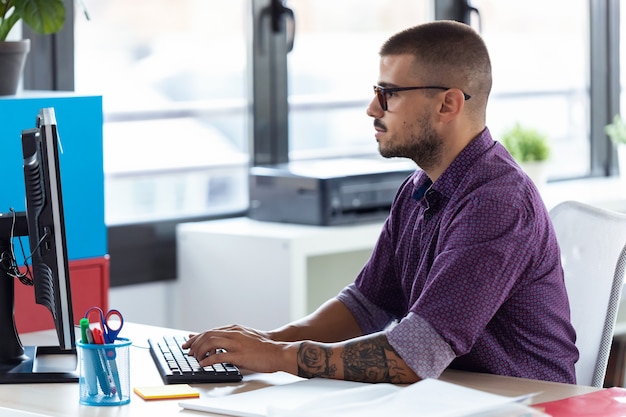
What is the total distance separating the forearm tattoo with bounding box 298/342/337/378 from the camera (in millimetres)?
1914

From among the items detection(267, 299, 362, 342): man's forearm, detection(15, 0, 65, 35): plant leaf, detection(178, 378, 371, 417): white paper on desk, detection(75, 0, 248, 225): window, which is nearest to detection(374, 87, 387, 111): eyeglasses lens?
detection(267, 299, 362, 342): man's forearm

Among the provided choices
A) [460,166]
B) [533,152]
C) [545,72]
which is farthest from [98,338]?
[545,72]

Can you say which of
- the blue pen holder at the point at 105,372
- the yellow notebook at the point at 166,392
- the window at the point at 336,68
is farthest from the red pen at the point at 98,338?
the window at the point at 336,68

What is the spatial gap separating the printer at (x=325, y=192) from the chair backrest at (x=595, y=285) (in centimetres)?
141

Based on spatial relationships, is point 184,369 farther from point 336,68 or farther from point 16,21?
point 336,68

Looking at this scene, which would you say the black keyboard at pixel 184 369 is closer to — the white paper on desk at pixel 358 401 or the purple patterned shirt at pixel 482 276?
the white paper on desk at pixel 358 401

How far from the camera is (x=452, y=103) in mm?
2125

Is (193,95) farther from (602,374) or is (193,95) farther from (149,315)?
(602,374)

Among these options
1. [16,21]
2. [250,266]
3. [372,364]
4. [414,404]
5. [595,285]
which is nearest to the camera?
[414,404]

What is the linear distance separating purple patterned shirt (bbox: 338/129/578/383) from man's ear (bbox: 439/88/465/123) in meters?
0.07

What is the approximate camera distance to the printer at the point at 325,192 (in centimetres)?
363

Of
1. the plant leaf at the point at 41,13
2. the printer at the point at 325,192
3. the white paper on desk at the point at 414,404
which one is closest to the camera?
the white paper on desk at the point at 414,404

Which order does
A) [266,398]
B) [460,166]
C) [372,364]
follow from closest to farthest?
1. [266,398]
2. [372,364]
3. [460,166]

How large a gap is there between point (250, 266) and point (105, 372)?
181 cm
